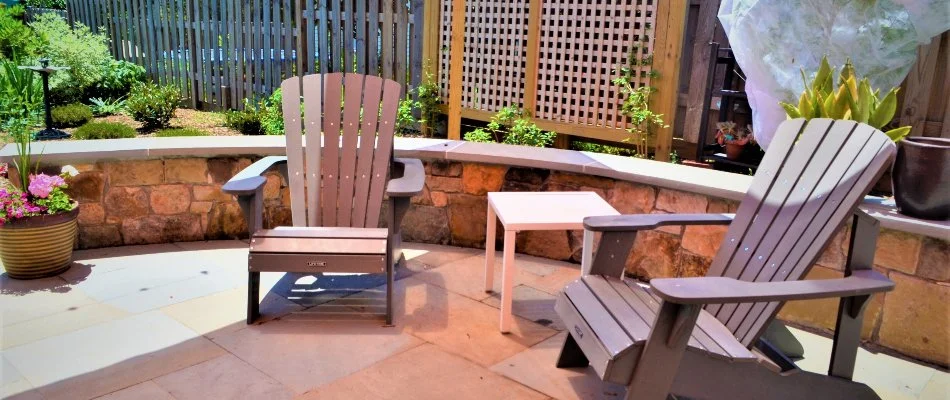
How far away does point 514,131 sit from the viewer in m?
5.34

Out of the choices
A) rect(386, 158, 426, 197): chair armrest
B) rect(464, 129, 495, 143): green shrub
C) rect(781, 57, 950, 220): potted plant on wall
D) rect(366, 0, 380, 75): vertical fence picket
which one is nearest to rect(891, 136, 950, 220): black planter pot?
rect(781, 57, 950, 220): potted plant on wall

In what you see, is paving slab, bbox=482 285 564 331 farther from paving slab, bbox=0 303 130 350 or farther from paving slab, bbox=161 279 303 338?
paving slab, bbox=0 303 130 350

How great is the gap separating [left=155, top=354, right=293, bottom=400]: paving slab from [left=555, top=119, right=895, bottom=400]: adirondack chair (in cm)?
95

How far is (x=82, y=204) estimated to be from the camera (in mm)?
3217

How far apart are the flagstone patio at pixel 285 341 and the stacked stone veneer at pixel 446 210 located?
7.5 inches

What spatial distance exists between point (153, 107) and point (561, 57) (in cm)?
395

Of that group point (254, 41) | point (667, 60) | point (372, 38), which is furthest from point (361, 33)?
point (667, 60)

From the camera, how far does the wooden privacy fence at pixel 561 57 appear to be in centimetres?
479

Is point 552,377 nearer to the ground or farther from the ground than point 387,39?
nearer to the ground

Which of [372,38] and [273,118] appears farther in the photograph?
[372,38]

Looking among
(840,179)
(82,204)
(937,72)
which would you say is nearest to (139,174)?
(82,204)

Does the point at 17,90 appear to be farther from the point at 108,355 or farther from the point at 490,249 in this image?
the point at 490,249

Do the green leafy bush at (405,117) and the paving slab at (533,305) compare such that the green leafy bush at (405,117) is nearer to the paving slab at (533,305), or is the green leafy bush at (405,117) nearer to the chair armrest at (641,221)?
the paving slab at (533,305)

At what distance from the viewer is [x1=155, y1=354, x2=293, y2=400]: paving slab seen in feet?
6.66
